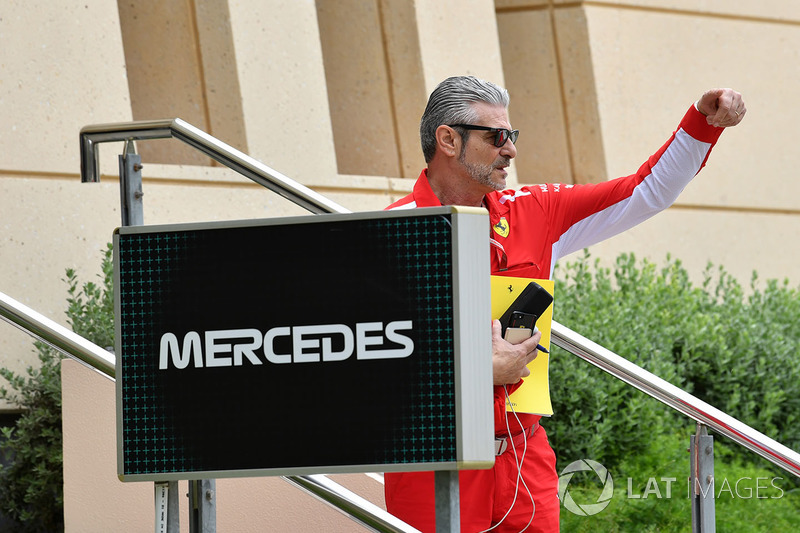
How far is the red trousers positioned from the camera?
108 inches

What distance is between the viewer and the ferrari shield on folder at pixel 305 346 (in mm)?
1897

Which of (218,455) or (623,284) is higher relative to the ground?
(623,284)

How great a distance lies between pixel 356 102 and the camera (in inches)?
283

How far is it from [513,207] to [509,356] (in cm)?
68

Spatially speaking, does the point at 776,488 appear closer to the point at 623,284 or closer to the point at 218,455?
the point at 623,284

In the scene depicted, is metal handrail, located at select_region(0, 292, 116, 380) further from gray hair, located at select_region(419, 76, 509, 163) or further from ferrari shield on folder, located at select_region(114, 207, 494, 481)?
gray hair, located at select_region(419, 76, 509, 163)

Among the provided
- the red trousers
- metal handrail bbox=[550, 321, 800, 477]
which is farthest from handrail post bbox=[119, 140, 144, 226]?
metal handrail bbox=[550, 321, 800, 477]

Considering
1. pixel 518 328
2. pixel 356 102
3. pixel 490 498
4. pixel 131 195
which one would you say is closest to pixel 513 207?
pixel 518 328

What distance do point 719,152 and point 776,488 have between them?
11.8ft

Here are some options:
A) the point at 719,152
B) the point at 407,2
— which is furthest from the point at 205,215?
the point at 719,152

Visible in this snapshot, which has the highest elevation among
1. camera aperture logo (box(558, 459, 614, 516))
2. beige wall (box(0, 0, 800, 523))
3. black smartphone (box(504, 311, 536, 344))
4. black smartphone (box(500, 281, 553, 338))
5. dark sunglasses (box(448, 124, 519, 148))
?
beige wall (box(0, 0, 800, 523))

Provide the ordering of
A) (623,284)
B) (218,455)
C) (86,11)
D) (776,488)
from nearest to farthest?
(218,455) < (776,488) < (86,11) < (623,284)

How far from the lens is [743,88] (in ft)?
26.8

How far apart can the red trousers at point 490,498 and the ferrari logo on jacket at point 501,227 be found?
0.56 meters
